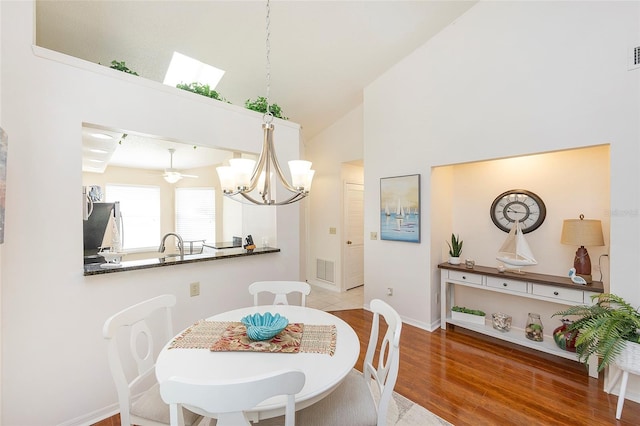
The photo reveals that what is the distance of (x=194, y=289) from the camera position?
2.45m

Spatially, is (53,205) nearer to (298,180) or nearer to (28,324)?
(28,324)

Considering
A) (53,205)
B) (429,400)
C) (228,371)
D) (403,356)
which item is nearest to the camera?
(228,371)

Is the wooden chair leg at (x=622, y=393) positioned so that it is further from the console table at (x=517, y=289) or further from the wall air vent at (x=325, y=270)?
the wall air vent at (x=325, y=270)

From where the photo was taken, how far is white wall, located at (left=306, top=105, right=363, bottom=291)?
15.5 feet

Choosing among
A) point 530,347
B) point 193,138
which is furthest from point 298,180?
point 530,347

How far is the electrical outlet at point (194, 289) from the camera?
2428 mm

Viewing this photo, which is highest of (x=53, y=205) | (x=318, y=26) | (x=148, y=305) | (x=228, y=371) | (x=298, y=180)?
(x=318, y=26)

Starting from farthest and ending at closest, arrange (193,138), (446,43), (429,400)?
(446,43) < (193,138) < (429,400)

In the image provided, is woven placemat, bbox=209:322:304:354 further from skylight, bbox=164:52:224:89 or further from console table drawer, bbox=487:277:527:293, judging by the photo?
skylight, bbox=164:52:224:89

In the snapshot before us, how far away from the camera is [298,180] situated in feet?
5.65

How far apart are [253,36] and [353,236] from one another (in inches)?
138

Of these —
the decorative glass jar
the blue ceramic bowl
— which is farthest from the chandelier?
the decorative glass jar

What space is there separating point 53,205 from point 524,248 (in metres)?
4.04

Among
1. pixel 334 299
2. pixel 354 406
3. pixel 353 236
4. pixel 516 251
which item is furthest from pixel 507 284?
pixel 353 236
